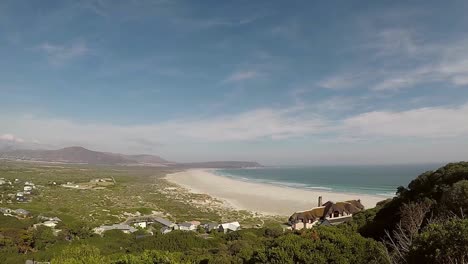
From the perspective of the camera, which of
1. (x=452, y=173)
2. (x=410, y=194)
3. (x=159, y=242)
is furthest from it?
(x=159, y=242)

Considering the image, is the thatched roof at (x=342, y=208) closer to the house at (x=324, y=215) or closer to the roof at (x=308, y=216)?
the house at (x=324, y=215)

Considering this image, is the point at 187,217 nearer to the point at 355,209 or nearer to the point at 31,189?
the point at 355,209

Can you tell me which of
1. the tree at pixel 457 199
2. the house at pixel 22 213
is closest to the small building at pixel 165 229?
the house at pixel 22 213

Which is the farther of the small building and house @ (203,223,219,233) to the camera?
house @ (203,223,219,233)

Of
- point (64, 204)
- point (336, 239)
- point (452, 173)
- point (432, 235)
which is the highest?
point (452, 173)

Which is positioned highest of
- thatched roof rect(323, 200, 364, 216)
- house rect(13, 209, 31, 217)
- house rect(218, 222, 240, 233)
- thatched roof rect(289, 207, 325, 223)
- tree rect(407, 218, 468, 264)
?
tree rect(407, 218, 468, 264)

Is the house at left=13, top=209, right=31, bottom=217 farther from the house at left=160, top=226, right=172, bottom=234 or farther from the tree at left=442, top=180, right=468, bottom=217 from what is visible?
the tree at left=442, top=180, right=468, bottom=217

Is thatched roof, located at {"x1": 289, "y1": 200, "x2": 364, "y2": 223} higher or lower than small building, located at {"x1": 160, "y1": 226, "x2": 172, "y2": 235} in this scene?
higher

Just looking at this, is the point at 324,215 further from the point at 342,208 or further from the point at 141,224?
the point at 141,224

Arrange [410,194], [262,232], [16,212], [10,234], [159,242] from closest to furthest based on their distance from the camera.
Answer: [410,194] → [159,242] → [10,234] → [262,232] → [16,212]

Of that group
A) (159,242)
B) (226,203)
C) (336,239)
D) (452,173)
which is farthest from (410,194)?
(226,203)

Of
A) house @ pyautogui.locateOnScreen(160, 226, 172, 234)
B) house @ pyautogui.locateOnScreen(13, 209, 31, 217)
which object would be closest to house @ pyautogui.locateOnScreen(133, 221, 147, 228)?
house @ pyautogui.locateOnScreen(160, 226, 172, 234)
